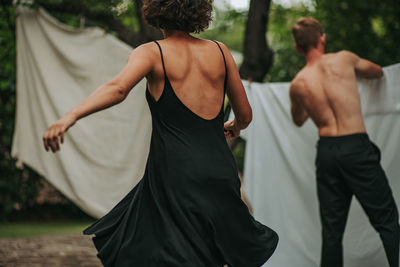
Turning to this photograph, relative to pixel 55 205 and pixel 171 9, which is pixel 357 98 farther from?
pixel 55 205

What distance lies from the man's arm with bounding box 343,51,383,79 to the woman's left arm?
213cm

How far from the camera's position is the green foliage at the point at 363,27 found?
8.10 metres

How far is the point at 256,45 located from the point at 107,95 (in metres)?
4.20

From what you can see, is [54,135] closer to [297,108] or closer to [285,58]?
[297,108]

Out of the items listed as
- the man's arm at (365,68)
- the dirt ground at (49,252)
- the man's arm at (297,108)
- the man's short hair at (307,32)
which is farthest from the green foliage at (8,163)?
the man's arm at (365,68)

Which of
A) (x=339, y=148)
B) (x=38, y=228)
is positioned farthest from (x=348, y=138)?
(x=38, y=228)

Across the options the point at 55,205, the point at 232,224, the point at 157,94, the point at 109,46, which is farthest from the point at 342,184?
the point at 55,205

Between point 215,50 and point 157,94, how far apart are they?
0.35 meters

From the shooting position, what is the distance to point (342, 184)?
3.90m

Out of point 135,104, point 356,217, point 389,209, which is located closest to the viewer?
point 389,209

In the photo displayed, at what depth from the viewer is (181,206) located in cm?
229

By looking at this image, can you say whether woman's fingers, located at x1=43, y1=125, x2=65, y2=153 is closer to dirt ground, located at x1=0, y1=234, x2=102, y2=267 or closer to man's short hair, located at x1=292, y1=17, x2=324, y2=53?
man's short hair, located at x1=292, y1=17, x2=324, y2=53

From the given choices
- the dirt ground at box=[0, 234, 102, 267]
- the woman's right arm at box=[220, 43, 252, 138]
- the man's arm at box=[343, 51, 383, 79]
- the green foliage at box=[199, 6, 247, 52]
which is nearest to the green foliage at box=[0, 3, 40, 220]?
the dirt ground at box=[0, 234, 102, 267]

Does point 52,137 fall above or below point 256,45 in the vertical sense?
above
